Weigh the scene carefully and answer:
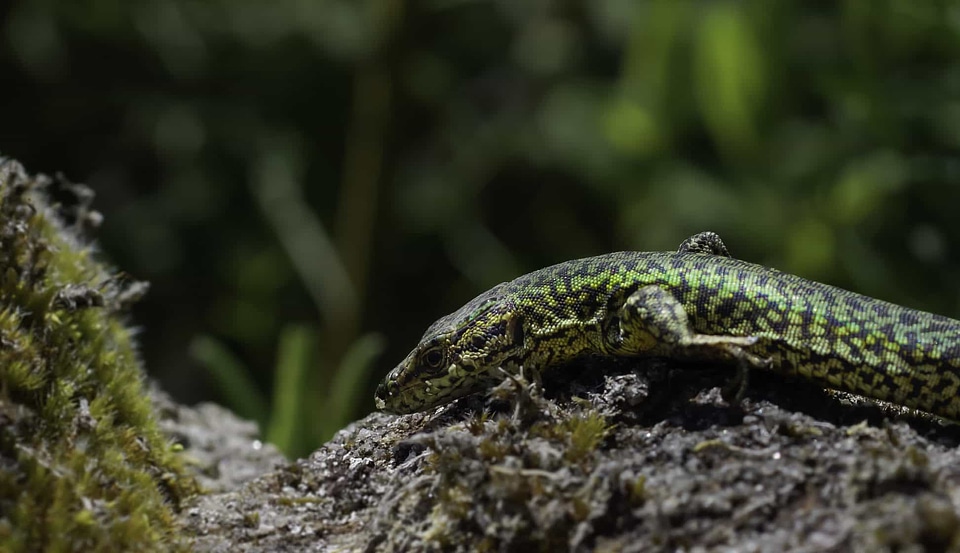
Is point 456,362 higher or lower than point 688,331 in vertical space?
higher

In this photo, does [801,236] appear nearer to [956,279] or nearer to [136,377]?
[956,279]

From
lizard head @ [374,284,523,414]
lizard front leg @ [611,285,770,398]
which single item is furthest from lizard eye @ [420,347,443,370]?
lizard front leg @ [611,285,770,398]

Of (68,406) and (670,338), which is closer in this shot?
(68,406)

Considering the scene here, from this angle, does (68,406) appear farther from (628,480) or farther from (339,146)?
(339,146)

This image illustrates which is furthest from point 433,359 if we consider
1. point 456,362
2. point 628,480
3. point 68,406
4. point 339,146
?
point 339,146

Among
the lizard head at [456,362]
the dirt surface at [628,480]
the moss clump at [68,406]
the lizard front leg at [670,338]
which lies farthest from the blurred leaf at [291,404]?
the lizard front leg at [670,338]

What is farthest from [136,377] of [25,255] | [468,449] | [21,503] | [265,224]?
[265,224]
